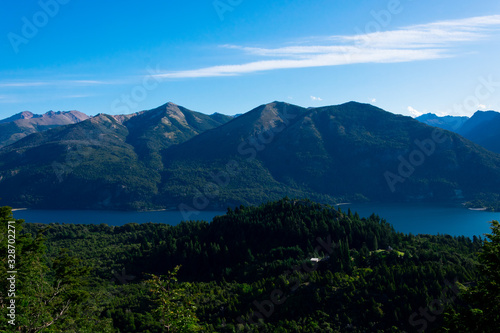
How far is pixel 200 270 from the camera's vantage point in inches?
4338

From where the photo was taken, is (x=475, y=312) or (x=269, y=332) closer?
(x=475, y=312)

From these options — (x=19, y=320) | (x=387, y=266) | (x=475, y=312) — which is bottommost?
(x=387, y=266)

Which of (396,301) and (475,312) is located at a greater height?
(475,312)

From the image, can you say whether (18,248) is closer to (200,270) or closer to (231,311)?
(231,311)

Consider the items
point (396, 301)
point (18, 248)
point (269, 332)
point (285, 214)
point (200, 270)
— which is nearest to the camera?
point (18, 248)

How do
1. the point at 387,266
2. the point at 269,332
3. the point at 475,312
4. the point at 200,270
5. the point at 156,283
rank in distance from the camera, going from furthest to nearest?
the point at 200,270
the point at 387,266
the point at 269,332
the point at 156,283
the point at 475,312

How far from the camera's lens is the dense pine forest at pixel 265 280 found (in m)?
28.7

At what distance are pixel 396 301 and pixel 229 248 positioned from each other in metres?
55.0

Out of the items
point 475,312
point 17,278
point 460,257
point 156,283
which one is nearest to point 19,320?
point 17,278

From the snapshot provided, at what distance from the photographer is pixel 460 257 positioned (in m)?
92.8

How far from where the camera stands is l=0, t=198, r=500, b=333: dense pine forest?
2867 centimetres

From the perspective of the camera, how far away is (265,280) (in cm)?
8594

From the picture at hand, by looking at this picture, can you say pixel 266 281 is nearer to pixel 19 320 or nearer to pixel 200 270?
pixel 200 270

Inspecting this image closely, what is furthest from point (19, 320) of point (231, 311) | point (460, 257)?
point (460, 257)
